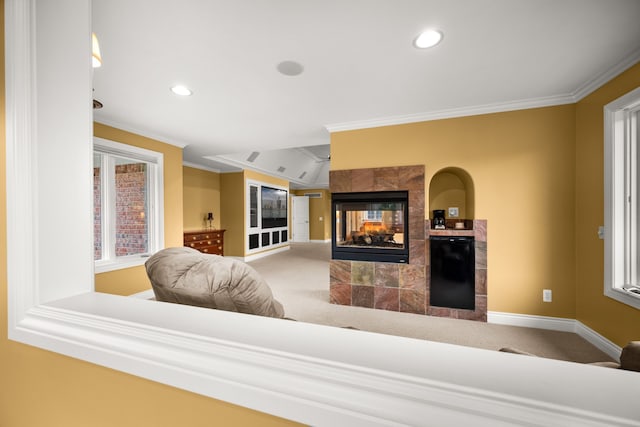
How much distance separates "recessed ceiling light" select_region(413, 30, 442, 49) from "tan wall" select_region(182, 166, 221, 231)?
17.4ft

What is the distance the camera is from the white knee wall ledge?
376 mm

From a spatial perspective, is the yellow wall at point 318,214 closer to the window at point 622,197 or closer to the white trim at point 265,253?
the white trim at point 265,253

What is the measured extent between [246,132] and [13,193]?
10.4 feet

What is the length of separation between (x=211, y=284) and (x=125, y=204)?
11.1 ft

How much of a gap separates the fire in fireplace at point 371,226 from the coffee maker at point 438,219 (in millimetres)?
347

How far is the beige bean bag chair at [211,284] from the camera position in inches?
47.6

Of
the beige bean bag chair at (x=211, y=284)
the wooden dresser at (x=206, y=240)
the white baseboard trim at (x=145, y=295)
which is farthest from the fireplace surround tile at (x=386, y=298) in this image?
the wooden dresser at (x=206, y=240)

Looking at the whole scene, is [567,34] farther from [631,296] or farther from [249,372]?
[249,372]

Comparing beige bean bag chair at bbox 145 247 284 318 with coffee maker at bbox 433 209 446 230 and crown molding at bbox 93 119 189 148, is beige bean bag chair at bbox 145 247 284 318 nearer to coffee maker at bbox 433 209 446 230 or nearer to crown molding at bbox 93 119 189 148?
coffee maker at bbox 433 209 446 230


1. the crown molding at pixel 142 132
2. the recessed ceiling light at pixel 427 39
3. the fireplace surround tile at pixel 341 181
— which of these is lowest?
the fireplace surround tile at pixel 341 181

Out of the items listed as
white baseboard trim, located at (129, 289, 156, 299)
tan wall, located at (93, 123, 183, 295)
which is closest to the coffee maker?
tan wall, located at (93, 123, 183, 295)

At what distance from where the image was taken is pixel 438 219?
320cm

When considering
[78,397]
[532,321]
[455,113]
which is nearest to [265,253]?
[455,113]

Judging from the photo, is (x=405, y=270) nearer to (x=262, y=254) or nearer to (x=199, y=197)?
(x=262, y=254)
